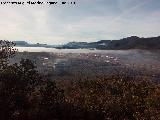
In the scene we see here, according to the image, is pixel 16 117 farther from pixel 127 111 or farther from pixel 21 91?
pixel 127 111

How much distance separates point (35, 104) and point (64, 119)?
3404mm

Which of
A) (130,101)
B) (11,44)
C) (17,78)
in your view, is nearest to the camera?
(17,78)

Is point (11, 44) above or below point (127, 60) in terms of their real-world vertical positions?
above

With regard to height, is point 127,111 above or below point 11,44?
below

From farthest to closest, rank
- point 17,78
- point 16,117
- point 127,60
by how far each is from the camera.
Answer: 1. point 127,60
2. point 17,78
3. point 16,117

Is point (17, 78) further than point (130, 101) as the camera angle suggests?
No

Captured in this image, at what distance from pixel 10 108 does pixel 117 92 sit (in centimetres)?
1858

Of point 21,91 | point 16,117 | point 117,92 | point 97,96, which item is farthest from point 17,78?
point 117,92

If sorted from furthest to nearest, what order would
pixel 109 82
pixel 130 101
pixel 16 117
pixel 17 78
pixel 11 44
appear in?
pixel 109 82 → pixel 130 101 → pixel 11 44 → pixel 17 78 → pixel 16 117

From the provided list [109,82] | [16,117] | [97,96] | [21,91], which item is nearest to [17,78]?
[21,91]

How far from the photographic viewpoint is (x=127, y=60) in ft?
531

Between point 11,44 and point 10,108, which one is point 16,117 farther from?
point 11,44

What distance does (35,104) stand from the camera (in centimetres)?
3556

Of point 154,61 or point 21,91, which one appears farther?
point 154,61
